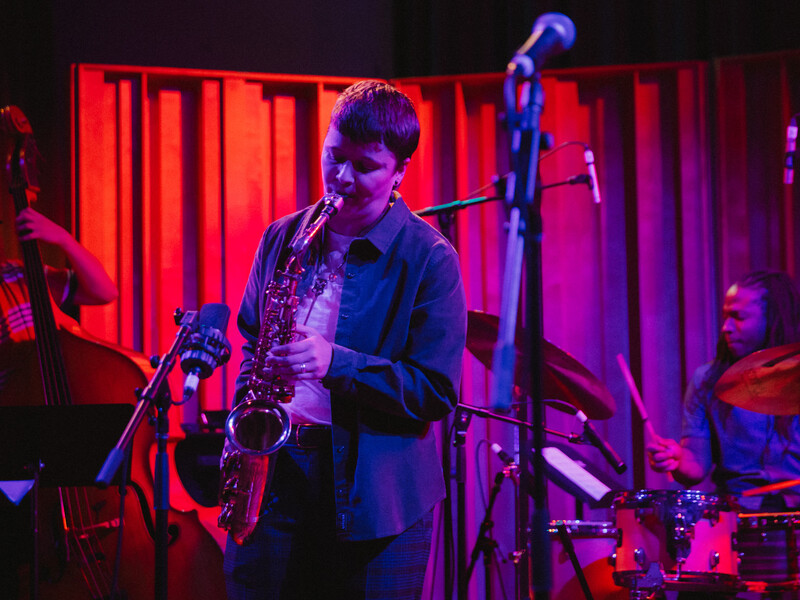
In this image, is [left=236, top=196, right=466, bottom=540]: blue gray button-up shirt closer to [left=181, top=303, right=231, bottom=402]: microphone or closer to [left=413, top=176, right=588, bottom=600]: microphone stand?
[left=181, top=303, right=231, bottom=402]: microphone

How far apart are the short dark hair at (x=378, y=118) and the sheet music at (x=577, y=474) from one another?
1.59 m

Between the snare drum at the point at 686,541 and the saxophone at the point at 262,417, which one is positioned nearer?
the saxophone at the point at 262,417

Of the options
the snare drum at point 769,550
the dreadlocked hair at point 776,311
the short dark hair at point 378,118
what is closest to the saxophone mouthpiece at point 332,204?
the short dark hair at point 378,118

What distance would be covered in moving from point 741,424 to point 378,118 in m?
2.77

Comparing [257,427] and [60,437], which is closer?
[257,427]

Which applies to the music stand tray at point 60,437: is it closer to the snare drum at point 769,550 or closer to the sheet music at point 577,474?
the sheet music at point 577,474

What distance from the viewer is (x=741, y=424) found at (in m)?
3.88

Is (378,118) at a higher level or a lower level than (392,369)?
higher

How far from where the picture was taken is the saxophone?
1.84 meters

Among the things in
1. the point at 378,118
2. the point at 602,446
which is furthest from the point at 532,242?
the point at 602,446

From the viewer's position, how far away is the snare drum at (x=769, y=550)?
321 cm

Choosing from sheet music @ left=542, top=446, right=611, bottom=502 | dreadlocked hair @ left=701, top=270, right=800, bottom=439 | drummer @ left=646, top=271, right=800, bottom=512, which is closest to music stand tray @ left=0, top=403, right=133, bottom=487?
sheet music @ left=542, top=446, right=611, bottom=502

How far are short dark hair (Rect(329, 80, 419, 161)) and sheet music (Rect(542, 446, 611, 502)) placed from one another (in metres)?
1.59

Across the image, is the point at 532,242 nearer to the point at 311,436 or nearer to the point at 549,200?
the point at 311,436
